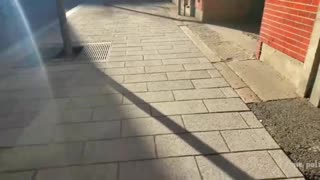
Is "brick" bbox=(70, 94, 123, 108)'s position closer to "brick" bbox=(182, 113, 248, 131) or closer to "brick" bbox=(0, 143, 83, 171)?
"brick" bbox=(0, 143, 83, 171)

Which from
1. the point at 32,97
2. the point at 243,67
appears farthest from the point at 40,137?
the point at 243,67

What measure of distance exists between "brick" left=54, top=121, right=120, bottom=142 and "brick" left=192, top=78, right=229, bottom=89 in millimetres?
1481

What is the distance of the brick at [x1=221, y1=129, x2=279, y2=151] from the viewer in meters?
2.56

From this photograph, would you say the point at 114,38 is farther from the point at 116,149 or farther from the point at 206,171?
the point at 206,171

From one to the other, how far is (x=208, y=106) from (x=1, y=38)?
237 inches

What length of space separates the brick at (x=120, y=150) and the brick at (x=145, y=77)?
5.30ft

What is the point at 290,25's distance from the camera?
4.00 m

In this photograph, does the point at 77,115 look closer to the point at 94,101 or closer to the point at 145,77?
the point at 94,101

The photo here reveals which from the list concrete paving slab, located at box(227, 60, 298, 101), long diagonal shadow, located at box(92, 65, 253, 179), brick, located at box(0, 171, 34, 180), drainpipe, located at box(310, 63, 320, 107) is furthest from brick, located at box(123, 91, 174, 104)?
drainpipe, located at box(310, 63, 320, 107)

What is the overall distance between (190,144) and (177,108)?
0.75 m

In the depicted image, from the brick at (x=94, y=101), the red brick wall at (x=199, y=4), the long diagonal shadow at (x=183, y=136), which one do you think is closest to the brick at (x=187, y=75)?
the long diagonal shadow at (x=183, y=136)

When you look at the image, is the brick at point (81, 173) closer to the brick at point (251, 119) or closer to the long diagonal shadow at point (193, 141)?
the long diagonal shadow at point (193, 141)

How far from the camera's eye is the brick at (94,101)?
344 cm

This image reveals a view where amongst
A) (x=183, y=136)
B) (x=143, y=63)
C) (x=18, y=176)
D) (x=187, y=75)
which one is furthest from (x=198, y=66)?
(x=18, y=176)
